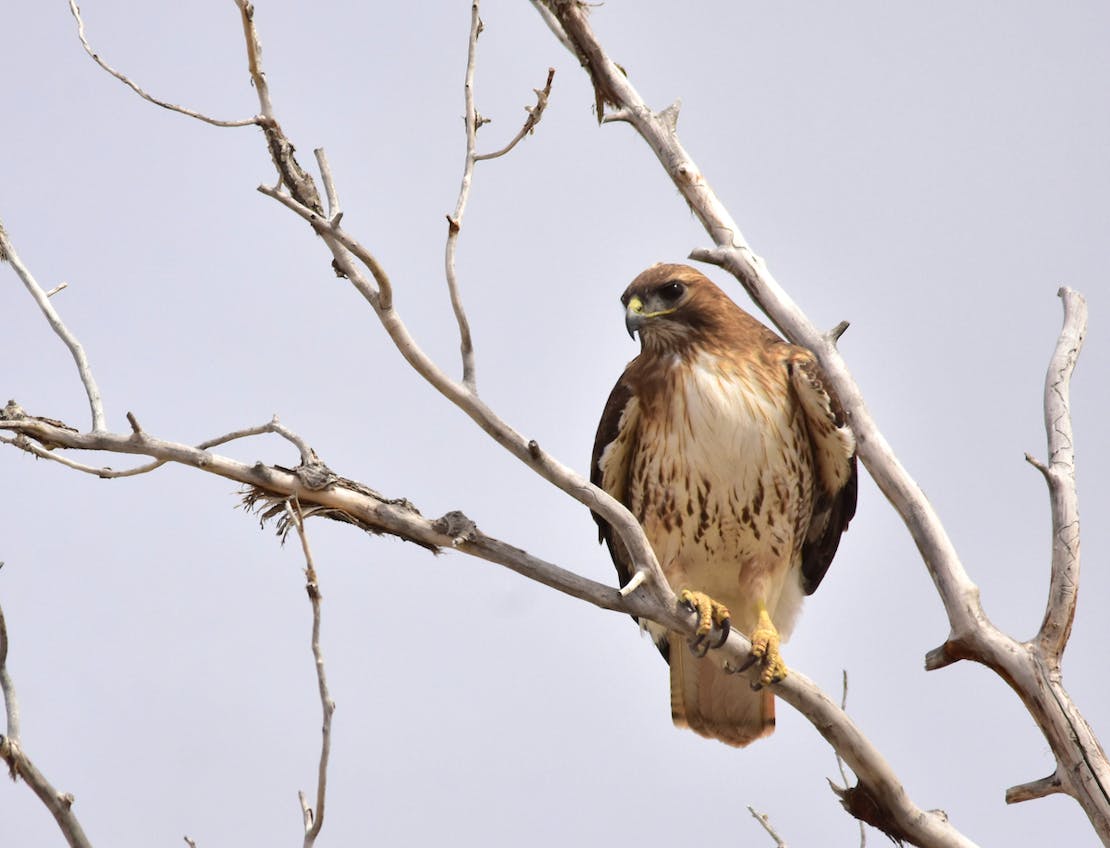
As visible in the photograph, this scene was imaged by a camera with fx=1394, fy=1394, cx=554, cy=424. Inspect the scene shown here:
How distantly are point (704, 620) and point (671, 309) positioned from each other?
1.59 metres

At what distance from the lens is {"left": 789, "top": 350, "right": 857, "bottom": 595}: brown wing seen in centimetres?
569

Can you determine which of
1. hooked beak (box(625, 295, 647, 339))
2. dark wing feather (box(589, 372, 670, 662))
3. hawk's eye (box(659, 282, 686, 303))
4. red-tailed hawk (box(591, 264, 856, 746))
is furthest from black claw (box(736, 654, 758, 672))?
hawk's eye (box(659, 282, 686, 303))

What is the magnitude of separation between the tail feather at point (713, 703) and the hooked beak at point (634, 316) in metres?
1.36

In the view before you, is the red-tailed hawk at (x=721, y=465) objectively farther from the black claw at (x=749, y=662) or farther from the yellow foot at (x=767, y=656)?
the black claw at (x=749, y=662)

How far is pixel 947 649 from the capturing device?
203 inches

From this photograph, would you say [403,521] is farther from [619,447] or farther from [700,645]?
[619,447]

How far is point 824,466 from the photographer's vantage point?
591 centimetres

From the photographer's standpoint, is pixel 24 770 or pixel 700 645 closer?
pixel 24 770

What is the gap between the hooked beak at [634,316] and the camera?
5.95 metres

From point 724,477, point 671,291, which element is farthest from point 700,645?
point 671,291

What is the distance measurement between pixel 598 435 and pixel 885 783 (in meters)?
1.94

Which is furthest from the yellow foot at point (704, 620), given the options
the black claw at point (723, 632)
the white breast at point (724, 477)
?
the white breast at point (724, 477)

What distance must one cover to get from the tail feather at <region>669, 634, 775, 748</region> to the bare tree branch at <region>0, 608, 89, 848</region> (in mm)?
2972

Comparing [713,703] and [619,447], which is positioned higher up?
[619,447]
